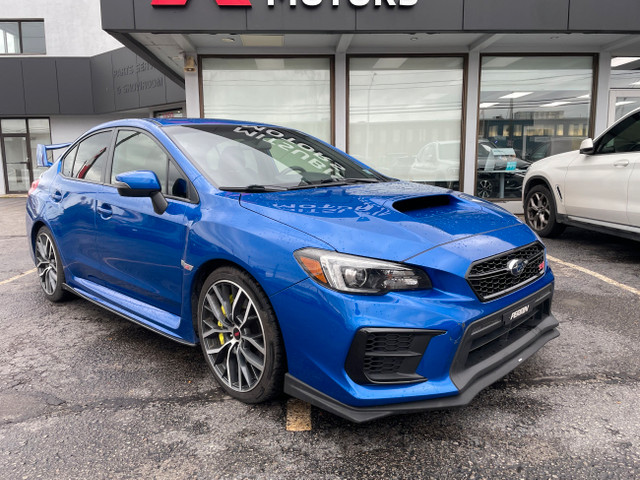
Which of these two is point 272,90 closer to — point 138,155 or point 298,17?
point 298,17

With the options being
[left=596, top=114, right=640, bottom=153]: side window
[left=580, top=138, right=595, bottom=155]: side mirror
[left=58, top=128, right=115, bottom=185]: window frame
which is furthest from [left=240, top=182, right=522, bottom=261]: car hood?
[left=580, top=138, right=595, bottom=155]: side mirror

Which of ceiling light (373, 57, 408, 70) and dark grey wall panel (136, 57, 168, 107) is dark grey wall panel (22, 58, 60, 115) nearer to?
dark grey wall panel (136, 57, 168, 107)

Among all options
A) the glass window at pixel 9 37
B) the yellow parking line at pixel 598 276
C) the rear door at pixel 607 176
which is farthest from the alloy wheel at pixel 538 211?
the glass window at pixel 9 37

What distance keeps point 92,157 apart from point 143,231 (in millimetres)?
1283

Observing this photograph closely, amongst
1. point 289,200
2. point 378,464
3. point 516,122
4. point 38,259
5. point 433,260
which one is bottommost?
point 378,464

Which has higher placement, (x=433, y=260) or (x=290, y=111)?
(x=290, y=111)

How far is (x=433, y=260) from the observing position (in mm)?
2158

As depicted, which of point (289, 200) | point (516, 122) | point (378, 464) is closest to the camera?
point (378, 464)

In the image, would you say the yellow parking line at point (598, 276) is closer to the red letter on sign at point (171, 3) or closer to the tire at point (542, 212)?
the tire at point (542, 212)

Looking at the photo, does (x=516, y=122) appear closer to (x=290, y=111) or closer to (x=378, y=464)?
(x=290, y=111)

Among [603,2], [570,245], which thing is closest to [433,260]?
[570,245]

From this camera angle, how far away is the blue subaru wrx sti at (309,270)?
209 cm

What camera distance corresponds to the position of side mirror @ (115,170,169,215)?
9.15 ft

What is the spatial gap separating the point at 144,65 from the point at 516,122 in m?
12.0
